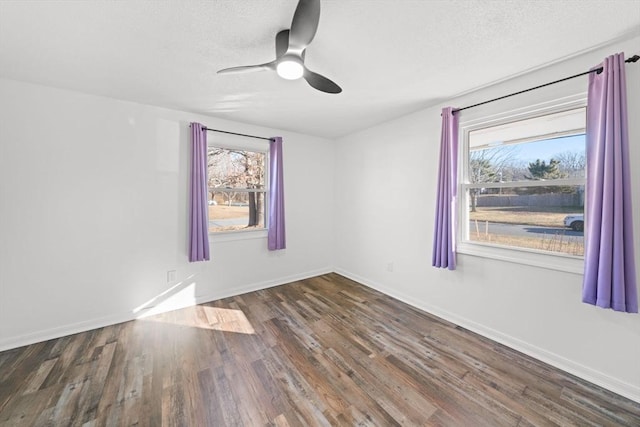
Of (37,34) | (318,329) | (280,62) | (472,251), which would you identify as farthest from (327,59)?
(318,329)

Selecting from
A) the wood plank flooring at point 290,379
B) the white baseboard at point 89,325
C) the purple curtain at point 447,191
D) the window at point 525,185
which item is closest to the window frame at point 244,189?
the white baseboard at point 89,325

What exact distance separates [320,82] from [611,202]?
2.21 m

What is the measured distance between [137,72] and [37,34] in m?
0.58

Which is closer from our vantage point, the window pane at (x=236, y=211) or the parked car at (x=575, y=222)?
the parked car at (x=575, y=222)

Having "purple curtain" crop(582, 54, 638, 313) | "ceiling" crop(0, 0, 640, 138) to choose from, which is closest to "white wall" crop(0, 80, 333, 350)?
"ceiling" crop(0, 0, 640, 138)

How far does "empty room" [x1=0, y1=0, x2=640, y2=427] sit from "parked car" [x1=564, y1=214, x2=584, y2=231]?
24mm

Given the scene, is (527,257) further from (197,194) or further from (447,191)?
(197,194)

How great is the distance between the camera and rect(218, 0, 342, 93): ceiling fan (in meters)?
1.25

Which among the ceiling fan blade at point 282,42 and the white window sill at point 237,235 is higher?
the ceiling fan blade at point 282,42

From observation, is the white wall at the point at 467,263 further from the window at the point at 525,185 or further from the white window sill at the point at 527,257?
the window at the point at 525,185

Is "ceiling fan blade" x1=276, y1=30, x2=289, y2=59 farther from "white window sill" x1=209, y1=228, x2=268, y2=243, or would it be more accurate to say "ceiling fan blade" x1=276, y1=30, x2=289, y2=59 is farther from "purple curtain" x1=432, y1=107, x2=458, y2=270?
"white window sill" x1=209, y1=228, x2=268, y2=243

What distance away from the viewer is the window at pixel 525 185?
2043 mm

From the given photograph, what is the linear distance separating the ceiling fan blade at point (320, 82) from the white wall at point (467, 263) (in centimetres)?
165

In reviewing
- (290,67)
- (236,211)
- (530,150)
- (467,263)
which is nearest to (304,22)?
(290,67)
